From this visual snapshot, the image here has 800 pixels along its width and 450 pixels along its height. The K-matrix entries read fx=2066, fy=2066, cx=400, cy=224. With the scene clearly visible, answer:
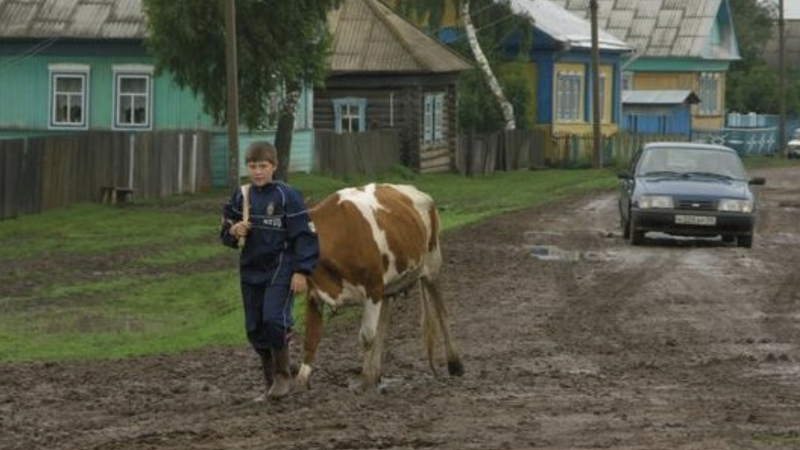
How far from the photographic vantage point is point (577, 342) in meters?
16.0

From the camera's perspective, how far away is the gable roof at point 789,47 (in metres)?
128

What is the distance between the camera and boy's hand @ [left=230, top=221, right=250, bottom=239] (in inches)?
476

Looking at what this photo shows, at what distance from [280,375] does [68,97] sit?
3658 cm

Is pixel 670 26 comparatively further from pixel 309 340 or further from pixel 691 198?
pixel 309 340

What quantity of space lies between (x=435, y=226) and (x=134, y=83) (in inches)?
1339

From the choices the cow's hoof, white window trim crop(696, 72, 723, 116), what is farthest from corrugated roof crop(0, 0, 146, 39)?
white window trim crop(696, 72, 723, 116)

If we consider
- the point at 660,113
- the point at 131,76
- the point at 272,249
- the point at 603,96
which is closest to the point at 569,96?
the point at 603,96

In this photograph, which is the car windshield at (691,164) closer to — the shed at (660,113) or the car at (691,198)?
the car at (691,198)

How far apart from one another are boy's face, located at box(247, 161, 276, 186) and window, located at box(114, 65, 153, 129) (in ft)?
116

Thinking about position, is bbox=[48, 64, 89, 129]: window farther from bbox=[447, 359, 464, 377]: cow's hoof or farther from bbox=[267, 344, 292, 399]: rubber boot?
bbox=[267, 344, 292, 399]: rubber boot

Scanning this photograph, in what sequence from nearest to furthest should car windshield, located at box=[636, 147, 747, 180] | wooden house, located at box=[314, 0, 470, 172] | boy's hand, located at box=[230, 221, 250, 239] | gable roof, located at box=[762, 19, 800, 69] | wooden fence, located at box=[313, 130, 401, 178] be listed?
boy's hand, located at box=[230, 221, 250, 239] → car windshield, located at box=[636, 147, 747, 180] → wooden fence, located at box=[313, 130, 401, 178] → wooden house, located at box=[314, 0, 470, 172] → gable roof, located at box=[762, 19, 800, 69]

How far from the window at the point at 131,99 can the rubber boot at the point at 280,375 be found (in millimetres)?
35502

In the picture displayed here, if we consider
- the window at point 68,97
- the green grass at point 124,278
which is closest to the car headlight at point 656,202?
the green grass at point 124,278

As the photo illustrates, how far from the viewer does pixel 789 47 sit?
441 ft
